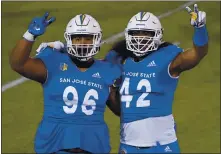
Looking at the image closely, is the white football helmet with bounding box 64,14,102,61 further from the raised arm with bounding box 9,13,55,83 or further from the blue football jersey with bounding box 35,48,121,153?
the raised arm with bounding box 9,13,55,83

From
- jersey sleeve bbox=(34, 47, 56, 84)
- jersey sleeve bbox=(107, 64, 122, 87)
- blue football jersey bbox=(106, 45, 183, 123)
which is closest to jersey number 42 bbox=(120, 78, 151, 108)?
blue football jersey bbox=(106, 45, 183, 123)

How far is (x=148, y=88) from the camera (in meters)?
6.62

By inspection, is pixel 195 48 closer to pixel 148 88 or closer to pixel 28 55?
pixel 148 88

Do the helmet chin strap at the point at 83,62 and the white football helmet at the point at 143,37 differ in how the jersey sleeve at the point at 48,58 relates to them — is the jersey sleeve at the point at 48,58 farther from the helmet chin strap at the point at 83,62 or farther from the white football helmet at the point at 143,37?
the white football helmet at the point at 143,37

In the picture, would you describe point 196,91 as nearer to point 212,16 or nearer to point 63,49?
point 212,16

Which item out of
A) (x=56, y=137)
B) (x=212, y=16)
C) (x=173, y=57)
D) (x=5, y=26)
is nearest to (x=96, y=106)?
(x=56, y=137)

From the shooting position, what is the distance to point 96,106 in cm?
640

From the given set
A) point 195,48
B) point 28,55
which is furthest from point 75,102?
point 195,48

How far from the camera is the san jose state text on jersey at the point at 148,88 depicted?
21.7ft

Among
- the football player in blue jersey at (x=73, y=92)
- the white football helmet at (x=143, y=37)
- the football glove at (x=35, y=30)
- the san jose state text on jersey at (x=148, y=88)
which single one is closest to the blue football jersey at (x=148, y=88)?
the san jose state text on jersey at (x=148, y=88)

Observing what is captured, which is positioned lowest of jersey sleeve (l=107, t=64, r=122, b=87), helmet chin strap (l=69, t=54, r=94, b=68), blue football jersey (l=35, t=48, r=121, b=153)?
blue football jersey (l=35, t=48, r=121, b=153)

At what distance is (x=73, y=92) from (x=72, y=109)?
0.16m

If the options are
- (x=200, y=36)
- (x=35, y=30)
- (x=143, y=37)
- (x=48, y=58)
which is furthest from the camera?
(x=143, y=37)

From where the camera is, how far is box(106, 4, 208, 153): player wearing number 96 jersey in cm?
662
